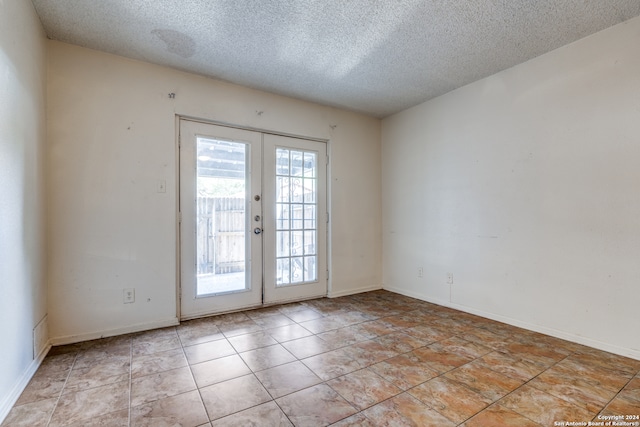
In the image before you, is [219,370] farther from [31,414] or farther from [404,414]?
[404,414]

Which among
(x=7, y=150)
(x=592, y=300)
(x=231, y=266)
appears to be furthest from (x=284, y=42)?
(x=592, y=300)

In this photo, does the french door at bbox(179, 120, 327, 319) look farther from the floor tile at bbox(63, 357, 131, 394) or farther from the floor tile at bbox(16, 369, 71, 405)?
the floor tile at bbox(16, 369, 71, 405)

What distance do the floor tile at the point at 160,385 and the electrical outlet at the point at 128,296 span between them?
101 centimetres

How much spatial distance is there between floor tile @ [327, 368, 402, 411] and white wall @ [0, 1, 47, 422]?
6.04 feet

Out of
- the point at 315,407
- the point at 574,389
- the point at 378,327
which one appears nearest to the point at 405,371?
the point at 315,407

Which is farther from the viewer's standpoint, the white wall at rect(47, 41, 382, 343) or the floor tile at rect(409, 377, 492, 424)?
the white wall at rect(47, 41, 382, 343)

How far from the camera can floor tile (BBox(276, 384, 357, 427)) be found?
5.11 ft

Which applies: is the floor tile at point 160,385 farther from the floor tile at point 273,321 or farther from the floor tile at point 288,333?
the floor tile at point 273,321

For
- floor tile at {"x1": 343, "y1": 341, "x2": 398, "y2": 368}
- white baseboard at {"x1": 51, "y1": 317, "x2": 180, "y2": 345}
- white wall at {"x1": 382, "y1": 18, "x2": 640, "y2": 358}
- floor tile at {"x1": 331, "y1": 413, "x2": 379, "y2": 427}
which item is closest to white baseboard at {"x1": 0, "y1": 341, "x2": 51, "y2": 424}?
white baseboard at {"x1": 51, "y1": 317, "x2": 180, "y2": 345}

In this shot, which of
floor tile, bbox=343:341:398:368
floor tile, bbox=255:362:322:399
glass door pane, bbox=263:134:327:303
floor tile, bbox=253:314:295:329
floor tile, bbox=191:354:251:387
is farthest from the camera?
glass door pane, bbox=263:134:327:303

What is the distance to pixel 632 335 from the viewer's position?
2.24 meters

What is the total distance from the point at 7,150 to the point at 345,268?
11.4 feet

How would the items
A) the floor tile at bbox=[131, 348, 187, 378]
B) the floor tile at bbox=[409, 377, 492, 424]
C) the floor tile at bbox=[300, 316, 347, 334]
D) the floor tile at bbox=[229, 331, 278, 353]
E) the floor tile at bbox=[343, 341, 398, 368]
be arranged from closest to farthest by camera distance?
1. the floor tile at bbox=[409, 377, 492, 424]
2. the floor tile at bbox=[131, 348, 187, 378]
3. the floor tile at bbox=[343, 341, 398, 368]
4. the floor tile at bbox=[229, 331, 278, 353]
5. the floor tile at bbox=[300, 316, 347, 334]

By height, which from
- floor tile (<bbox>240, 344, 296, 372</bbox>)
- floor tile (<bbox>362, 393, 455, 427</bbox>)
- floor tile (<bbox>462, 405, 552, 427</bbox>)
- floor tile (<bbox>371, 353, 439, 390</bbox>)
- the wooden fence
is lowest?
floor tile (<bbox>240, 344, 296, 372</bbox>)
